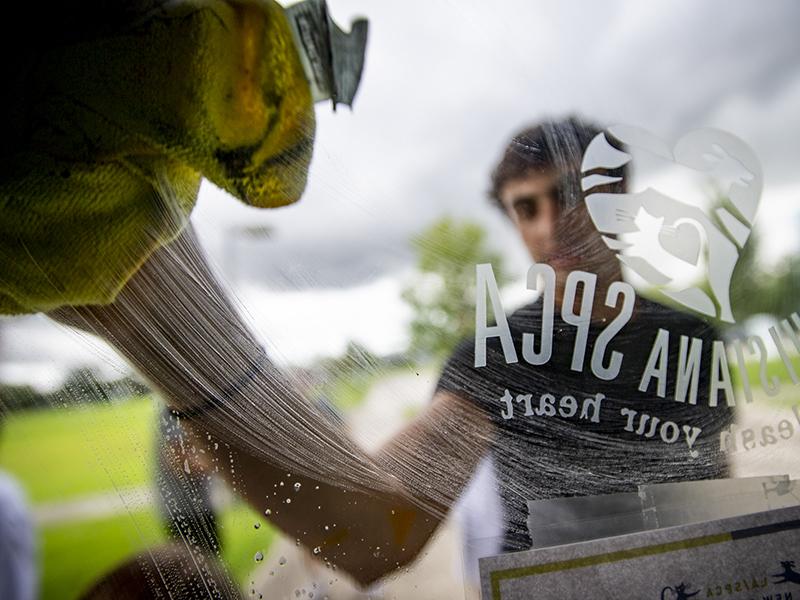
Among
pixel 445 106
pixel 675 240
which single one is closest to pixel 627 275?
pixel 675 240

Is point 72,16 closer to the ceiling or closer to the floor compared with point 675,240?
closer to the ceiling

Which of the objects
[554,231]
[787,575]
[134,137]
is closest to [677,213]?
[554,231]

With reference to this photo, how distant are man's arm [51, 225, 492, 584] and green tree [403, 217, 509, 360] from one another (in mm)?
41

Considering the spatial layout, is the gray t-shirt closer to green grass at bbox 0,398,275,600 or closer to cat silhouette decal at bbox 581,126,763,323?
cat silhouette decal at bbox 581,126,763,323

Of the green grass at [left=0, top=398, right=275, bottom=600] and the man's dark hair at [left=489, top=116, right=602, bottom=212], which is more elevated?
the man's dark hair at [left=489, top=116, right=602, bottom=212]

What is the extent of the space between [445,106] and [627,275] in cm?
16

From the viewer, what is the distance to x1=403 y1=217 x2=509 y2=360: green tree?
41cm

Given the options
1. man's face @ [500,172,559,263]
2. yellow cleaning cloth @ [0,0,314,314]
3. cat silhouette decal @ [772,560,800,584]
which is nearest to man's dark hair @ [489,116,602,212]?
man's face @ [500,172,559,263]

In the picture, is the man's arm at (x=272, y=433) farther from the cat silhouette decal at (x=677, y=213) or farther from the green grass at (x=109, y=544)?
the cat silhouette decal at (x=677, y=213)

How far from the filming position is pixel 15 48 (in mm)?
416

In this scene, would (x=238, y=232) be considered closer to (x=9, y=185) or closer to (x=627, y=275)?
(x=9, y=185)

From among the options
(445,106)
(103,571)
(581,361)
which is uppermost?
(445,106)

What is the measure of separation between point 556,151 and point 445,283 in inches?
4.7

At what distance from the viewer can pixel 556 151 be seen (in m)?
0.43
